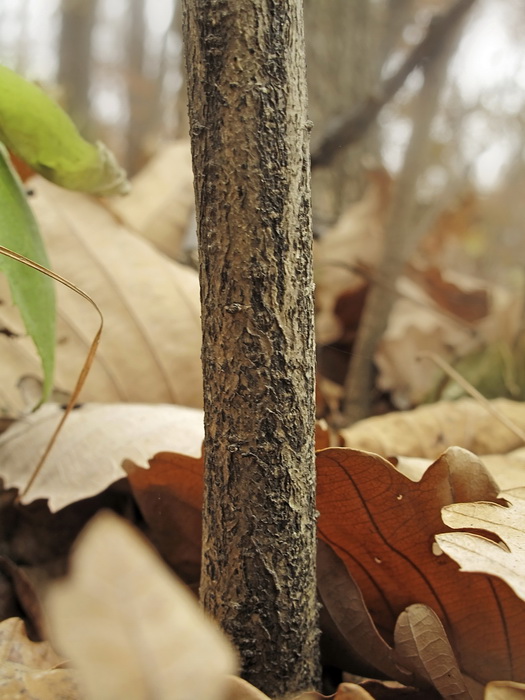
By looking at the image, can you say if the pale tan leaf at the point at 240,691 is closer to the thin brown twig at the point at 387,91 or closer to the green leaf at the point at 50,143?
the green leaf at the point at 50,143

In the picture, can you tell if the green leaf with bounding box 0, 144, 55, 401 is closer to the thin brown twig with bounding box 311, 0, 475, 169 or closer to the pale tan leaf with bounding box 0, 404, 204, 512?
the pale tan leaf with bounding box 0, 404, 204, 512

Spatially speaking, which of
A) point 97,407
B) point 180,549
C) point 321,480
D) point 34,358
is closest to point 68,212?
point 34,358

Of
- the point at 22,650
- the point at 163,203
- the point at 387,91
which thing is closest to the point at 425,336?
the point at 387,91

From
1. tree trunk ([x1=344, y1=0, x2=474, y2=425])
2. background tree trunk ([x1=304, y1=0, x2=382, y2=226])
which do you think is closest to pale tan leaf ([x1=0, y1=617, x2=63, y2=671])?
tree trunk ([x1=344, y1=0, x2=474, y2=425])

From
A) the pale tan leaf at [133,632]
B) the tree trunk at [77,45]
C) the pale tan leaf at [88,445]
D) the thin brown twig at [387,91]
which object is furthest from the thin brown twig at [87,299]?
the tree trunk at [77,45]

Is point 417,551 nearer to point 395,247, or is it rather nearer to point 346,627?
point 346,627
